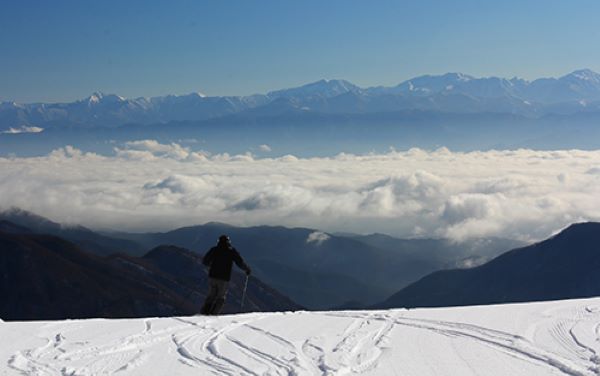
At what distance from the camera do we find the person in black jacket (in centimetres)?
1769

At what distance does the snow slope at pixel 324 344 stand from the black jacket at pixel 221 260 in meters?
2.54

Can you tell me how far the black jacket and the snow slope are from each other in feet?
8.32

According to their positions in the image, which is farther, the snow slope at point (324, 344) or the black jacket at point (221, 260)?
the black jacket at point (221, 260)

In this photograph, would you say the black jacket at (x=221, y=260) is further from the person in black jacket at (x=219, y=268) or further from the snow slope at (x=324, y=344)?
the snow slope at (x=324, y=344)

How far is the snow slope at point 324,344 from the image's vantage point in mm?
9500

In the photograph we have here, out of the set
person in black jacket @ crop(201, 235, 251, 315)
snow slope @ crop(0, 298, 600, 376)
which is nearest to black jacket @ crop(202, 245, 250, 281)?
person in black jacket @ crop(201, 235, 251, 315)

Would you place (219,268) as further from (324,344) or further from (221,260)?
(324,344)

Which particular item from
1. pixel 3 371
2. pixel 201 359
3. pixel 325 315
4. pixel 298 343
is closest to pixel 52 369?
pixel 3 371

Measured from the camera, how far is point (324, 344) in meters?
11.4

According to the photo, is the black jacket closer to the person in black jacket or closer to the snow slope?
the person in black jacket

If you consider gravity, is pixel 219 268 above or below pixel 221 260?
below

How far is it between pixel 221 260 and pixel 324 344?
696cm

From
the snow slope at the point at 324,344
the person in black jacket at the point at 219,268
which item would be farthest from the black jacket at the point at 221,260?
the snow slope at the point at 324,344

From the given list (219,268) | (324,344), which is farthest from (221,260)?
(324,344)
